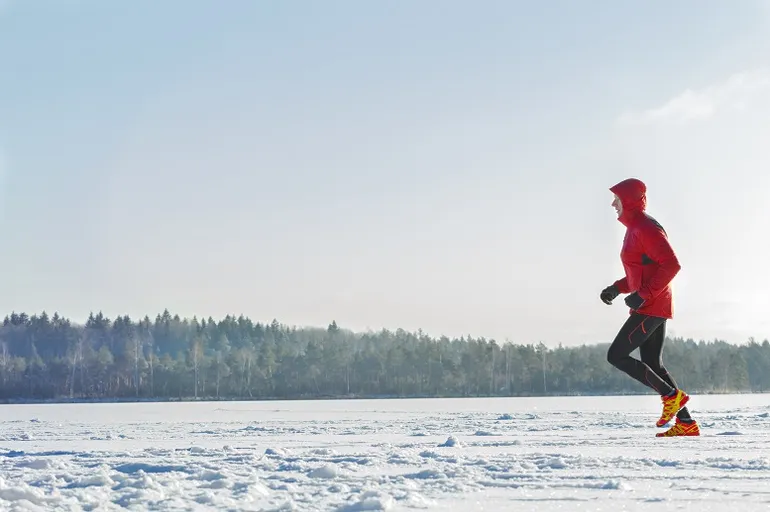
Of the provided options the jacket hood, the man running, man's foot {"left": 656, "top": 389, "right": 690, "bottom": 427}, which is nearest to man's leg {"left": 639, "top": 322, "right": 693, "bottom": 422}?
the man running

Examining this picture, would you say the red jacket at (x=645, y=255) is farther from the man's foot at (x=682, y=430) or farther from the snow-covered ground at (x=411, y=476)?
the snow-covered ground at (x=411, y=476)

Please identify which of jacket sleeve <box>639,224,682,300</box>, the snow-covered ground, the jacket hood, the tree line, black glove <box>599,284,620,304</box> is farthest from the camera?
the tree line

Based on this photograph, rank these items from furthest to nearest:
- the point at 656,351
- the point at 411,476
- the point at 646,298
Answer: the point at 656,351 → the point at 646,298 → the point at 411,476

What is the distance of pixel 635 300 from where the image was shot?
19.9 ft

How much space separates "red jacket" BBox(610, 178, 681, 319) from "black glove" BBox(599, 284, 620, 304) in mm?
111

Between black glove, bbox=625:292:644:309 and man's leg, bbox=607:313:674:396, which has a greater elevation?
black glove, bbox=625:292:644:309

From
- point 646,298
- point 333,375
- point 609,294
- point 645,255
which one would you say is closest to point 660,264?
point 645,255

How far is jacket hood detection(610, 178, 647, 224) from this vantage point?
627 centimetres

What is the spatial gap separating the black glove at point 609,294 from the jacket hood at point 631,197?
1.86ft

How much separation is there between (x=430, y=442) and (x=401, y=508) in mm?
3401

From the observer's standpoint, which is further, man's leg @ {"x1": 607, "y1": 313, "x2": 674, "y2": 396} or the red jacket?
man's leg @ {"x1": 607, "y1": 313, "x2": 674, "y2": 396}

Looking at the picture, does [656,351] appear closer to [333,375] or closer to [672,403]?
[672,403]

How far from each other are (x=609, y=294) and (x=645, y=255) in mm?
491

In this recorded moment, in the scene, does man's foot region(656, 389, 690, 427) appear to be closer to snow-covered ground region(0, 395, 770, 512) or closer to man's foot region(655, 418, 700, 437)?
man's foot region(655, 418, 700, 437)
